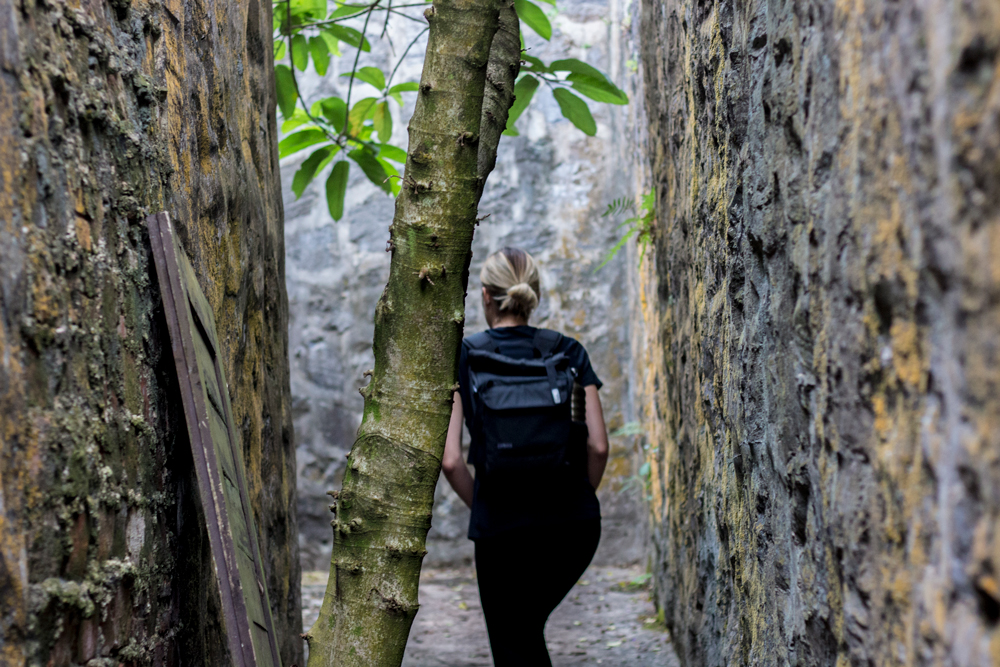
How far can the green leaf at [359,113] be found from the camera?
2777mm

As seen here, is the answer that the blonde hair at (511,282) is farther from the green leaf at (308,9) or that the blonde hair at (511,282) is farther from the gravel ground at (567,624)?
the gravel ground at (567,624)

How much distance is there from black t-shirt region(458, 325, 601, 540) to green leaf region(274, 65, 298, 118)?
1.12 m

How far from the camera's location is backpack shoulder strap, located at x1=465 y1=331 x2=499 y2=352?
7.73 ft

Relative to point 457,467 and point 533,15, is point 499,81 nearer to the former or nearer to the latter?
point 533,15

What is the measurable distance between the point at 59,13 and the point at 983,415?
1169mm

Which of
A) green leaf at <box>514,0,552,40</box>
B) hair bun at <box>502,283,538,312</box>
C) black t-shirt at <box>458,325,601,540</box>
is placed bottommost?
black t-shirt at <box>458,325,601,540</box>

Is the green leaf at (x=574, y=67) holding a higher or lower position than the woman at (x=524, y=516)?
higher

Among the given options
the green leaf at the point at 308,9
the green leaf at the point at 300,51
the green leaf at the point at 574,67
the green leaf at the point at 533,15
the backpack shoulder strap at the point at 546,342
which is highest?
the green leaf at the point at 308,9

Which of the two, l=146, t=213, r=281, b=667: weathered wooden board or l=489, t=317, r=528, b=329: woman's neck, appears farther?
l=489, t=317, r=528, b=329: woman's neck

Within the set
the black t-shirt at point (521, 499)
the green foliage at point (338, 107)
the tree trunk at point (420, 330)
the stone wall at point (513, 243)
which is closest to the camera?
the tree trunk at point (420, 330)

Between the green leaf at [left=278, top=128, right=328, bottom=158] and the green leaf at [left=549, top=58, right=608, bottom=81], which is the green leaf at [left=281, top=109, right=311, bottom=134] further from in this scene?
the green leaf at [left=549, top=58, right=608, bottom=81]

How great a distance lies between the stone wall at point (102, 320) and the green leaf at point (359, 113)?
98 centimetres

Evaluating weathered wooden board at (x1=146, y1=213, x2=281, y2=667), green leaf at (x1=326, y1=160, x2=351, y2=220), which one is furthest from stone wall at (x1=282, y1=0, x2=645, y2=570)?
weathered wooden board at (x1=146, y1=213, x2=281, y2=667)

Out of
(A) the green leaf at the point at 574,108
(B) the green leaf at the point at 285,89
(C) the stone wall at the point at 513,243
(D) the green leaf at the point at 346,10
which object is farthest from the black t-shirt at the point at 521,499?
(C) the stone wall at the point at 513,243
